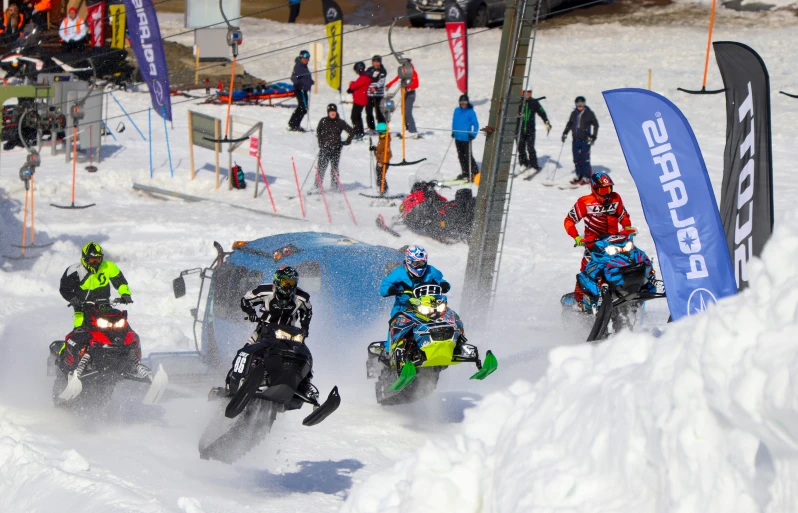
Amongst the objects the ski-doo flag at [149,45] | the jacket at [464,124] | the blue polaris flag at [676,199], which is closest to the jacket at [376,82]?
the jacket at [464,124]

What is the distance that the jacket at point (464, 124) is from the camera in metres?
21.0

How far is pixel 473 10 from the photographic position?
32656 millimetres

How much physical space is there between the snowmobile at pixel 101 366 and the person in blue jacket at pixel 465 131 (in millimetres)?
11400

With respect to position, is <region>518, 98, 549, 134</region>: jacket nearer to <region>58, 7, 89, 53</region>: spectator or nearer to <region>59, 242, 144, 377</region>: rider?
<region>59, 242, 144, 377</region>: rider

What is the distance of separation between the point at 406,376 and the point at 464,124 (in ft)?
39.8

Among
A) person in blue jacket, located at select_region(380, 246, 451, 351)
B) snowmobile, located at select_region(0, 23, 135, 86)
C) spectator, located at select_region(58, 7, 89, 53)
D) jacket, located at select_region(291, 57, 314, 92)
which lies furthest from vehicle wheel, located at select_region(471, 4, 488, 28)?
person in blue jacket, located at select_region(380, 246, 451, 351)

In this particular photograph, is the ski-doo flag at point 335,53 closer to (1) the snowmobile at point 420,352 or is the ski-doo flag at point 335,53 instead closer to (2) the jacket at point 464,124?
(2) the jacket at point 464,124

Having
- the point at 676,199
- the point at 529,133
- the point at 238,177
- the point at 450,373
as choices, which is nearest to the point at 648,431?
the point at 676,199

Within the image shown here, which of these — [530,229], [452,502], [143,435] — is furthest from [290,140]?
[452,502]

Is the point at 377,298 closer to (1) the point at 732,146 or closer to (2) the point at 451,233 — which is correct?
(1) the point at 732,146

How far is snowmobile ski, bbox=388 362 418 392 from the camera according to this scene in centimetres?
977

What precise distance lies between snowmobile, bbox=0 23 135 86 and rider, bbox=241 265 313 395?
19021 mm

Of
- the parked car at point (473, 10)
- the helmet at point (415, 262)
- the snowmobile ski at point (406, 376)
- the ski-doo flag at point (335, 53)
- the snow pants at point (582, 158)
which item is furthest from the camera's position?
the parked car at point (473, 10)

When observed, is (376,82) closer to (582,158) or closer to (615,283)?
(582,158)
